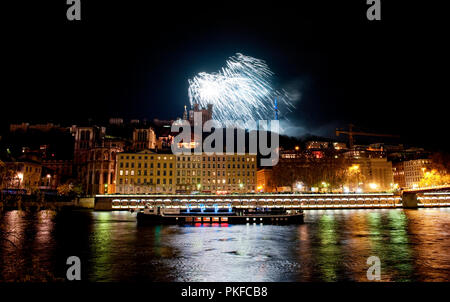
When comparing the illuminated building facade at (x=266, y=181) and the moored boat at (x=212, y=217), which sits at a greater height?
the illuminated building facade at (x=266, y=181)

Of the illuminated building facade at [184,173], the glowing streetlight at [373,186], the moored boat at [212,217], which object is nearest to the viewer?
the moored boat at [212,217]

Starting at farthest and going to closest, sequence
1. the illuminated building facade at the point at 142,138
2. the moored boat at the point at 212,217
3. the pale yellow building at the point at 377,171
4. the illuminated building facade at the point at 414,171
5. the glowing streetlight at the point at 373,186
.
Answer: the illuminated building facade at the point at 142,138 < the pale yellow building at the point at 377,171 < the illuminated building facade at the point at 414,171 < the glowing streetlight at the point at 373,186 < the moored boat at the point at 212,217

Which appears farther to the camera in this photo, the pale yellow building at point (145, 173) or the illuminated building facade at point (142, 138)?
the illuminated building facade at point (142, 138)

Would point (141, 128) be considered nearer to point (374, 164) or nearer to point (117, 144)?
point (117, 144)

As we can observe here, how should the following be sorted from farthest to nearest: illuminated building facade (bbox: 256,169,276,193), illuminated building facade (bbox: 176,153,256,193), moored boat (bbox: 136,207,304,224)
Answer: illuminated building facade (bbox: 256,169,276,193) → illuminated building facade (bbox: 176,153,256,193) → moored boat (bbox: 136,207,304,224)

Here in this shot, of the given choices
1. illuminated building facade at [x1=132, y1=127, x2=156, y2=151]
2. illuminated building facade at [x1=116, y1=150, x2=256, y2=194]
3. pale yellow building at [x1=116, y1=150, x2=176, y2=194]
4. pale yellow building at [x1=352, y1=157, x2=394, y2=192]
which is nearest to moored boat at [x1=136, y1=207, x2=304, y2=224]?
illuminated building facade at [x1=116, y1=150, x2=256, y2=194]

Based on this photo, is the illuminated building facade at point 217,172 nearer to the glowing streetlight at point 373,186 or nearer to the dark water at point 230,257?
the glowing streetlight at point 373,186

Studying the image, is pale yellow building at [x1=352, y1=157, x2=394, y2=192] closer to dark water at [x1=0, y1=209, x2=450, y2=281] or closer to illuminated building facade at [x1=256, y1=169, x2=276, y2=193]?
illuminated building facade at [x1=256, y1=169, x2=276, y2=193]

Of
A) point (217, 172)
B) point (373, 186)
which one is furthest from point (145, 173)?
point (373, 186)

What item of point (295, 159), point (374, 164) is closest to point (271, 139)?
point (295, 159)

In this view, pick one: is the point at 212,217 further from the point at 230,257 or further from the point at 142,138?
the point at 142,138

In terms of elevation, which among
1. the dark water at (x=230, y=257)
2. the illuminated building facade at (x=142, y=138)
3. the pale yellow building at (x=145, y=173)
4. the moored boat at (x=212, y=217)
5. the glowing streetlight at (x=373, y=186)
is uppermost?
the illuminated building facade at (x=142, y=138)

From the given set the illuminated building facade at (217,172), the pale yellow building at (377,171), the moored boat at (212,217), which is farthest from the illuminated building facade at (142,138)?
the moored boat at (212,217)
